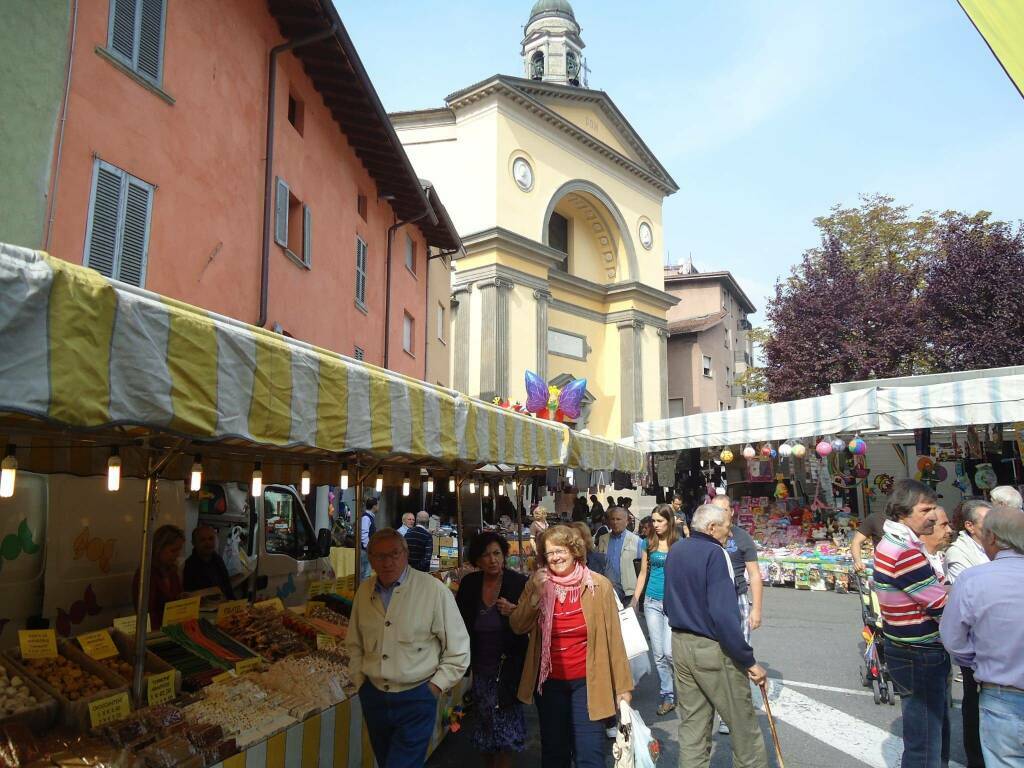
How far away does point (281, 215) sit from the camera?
430 inches

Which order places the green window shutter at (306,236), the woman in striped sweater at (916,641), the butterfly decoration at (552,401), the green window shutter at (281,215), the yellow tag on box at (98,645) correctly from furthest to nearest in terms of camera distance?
the butterfly decoration at (552,401)
the green window shutter at (306,236)
the green window shutter at (281,215)
the yellow tag on box at (98,645)
the woman in striped sweater at (916,641)

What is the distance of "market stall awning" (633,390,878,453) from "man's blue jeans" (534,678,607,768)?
30.1 feet

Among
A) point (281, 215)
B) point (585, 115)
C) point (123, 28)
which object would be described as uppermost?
point (585, 115)

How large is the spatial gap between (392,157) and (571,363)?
15981mm

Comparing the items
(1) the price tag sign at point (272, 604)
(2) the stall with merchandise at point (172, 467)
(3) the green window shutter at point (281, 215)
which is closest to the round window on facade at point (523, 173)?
(3) the green window shutter at point (281, 215)

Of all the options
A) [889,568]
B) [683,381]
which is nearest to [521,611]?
[889,568]

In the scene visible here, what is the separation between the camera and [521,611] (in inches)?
155

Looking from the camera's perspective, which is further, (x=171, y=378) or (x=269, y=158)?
(x=269, y=158)

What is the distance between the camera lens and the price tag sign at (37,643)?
4172mm

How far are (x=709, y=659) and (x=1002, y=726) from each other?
1369 mm

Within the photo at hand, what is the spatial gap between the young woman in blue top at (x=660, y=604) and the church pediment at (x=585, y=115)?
72.7ft

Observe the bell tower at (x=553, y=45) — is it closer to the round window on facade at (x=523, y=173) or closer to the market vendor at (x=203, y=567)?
the round window on facade at (x=523, y=173)

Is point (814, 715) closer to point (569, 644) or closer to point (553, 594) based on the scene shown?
point (569, 644)

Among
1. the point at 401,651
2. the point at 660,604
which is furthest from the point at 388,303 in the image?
the point at 401,651
